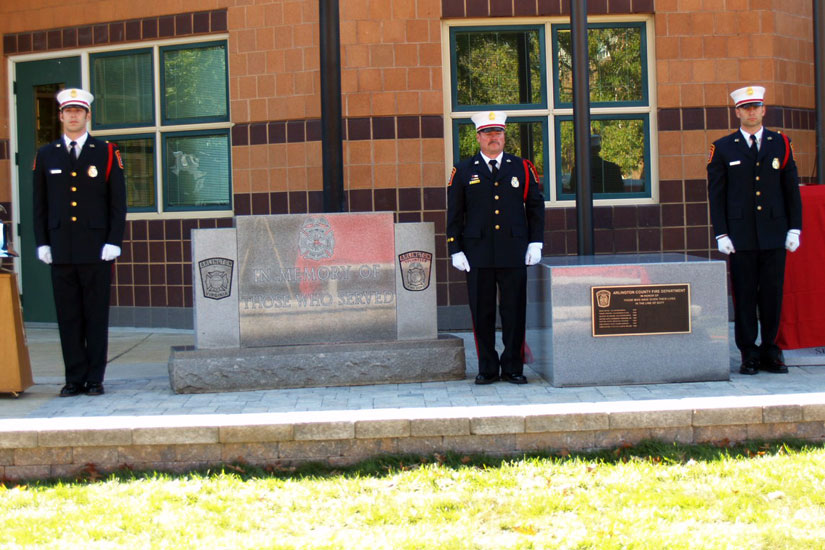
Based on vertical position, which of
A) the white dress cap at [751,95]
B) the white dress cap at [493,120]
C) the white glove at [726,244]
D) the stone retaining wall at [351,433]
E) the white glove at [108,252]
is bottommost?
the stone retaining wall at [351,433]

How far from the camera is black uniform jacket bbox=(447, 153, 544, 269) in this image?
732 cm

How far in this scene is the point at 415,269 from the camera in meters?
7.53

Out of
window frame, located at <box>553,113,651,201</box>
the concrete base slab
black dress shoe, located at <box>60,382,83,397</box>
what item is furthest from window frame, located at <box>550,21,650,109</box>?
black dress shoe, located at <box>60,382,83,397</box>

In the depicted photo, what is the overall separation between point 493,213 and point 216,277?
199 cm

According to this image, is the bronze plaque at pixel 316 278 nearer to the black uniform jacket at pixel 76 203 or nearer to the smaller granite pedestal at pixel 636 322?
the black uniform jacket at pixel 76 203

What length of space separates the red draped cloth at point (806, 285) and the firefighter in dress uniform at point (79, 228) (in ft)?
16.0

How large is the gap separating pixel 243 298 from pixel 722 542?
398 centimetres

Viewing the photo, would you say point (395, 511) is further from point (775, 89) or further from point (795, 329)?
point (775, 89)

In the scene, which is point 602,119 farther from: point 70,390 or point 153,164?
point 70,390

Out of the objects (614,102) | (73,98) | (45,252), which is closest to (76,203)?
(45,252)

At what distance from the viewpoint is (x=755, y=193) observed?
24.4 feet

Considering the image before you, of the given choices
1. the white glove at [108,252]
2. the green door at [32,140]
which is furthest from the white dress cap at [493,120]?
the green door at [32,140]

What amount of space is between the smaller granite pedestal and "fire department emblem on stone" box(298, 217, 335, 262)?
5.04ft

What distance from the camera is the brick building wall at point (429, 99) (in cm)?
1024
